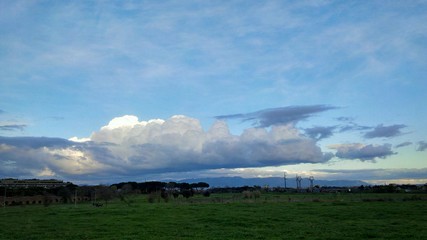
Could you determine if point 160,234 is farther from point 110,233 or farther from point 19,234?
point 19,234

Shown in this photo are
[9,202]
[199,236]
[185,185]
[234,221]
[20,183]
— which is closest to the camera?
[199,236]

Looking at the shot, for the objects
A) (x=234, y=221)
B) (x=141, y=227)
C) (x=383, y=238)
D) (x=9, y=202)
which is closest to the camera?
(x=383, y=238)

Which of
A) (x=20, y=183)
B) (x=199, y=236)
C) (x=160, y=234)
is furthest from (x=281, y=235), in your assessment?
(x=20, y=183)

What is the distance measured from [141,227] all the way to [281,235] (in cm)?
1171

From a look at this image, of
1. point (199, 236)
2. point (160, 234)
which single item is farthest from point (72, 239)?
point (199, 236)

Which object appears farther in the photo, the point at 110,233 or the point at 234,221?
the point at 234,221

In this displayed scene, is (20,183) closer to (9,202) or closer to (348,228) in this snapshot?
(9,202)

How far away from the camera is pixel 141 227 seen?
32.9 metres

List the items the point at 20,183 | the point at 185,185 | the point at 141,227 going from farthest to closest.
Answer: the point at 185,185
the point at 20,183
the point at 141,227

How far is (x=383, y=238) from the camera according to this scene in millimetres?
25422

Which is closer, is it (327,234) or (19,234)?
(327,234)

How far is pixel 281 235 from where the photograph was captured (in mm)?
27156

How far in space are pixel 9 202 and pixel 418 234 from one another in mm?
96061

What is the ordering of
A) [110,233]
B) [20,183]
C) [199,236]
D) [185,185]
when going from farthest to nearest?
[185,185]
[20,183]
[110,233]
[199,236]
